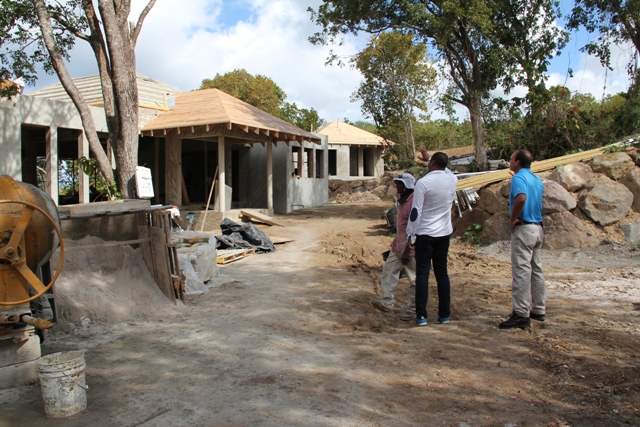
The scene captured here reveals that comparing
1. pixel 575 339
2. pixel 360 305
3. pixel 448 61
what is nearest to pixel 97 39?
pixel 360 305

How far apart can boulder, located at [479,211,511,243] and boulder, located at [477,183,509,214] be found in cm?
18

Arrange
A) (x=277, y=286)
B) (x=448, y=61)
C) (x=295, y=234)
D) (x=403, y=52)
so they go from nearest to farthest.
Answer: (x=277, y=286)
(x=295, y=234)
(x=448, y=61)
(x=403, y=52)

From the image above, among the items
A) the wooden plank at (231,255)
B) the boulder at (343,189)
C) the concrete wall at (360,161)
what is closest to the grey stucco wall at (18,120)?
the wooden plank at (231,255)

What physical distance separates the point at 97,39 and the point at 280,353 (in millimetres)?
8198

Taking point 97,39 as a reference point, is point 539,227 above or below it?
below

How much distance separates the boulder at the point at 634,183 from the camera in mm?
9359

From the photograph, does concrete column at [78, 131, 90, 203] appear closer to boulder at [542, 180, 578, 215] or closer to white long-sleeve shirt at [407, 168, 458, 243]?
white long-sleeve shirt at [407, 168, 458, 243]

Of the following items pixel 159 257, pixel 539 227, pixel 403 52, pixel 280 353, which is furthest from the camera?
pixel 403 52

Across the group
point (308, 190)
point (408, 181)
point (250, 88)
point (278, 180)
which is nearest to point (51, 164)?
point (278, 180)

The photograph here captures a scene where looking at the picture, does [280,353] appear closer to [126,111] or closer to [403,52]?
[126,111]

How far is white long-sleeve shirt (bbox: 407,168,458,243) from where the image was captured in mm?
5117

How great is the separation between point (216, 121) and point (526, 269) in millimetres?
10539

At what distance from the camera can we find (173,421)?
3.10 meters

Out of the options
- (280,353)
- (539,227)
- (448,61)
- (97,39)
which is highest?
(448,61)
